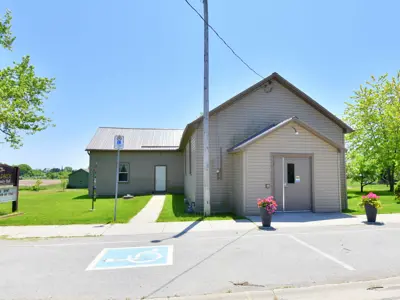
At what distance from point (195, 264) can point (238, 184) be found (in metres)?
6.11

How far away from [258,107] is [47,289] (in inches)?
424

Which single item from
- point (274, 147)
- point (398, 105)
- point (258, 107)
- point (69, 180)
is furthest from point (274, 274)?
point (69, 180)

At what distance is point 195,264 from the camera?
4.98 m

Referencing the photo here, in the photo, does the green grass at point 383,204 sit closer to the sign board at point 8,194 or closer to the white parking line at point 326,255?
the white parking line at point 326,255

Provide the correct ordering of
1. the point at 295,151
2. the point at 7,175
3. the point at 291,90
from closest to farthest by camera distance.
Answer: the point at 295,151 < the point at 7,175 < the point at 291,90

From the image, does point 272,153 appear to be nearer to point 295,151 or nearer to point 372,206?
point 295,151

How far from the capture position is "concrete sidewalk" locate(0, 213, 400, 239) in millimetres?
7620

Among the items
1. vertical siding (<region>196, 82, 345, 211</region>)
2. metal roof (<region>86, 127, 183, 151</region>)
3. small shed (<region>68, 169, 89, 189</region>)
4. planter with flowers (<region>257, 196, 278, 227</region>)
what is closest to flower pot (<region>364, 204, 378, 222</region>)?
vertical siding (<region>196, 82, 345, 211</region>)

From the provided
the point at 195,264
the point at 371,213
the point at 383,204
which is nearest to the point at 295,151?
the point at 371,213

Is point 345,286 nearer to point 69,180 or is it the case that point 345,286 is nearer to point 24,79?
point 24,79

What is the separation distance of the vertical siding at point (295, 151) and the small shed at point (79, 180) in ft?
88.4

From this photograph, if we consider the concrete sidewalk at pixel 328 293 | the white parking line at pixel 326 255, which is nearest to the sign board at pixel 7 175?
the concrete sidewalk at pixel 328 293

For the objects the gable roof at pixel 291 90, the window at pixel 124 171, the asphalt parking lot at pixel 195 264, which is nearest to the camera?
the asphalt parking lot at pixel 195 264

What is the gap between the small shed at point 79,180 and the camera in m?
31.6
